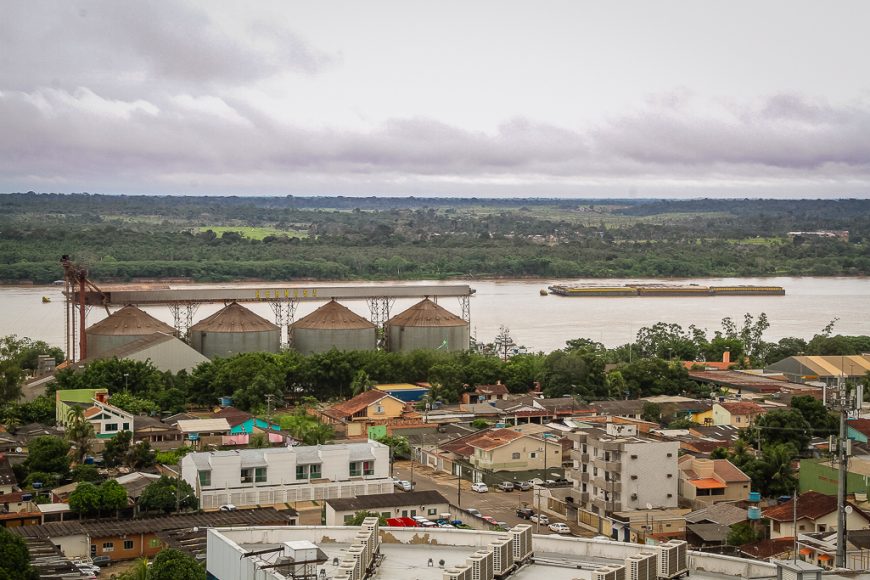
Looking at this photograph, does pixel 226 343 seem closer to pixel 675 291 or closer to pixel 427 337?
pixel 427 337

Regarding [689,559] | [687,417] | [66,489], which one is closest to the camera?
[689,559]

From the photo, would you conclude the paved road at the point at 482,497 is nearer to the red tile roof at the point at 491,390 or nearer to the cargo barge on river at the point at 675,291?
the red tile roof at the point at 491,390

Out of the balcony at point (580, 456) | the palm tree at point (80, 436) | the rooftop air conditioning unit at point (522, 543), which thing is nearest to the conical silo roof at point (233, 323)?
the palm tree at point (80, 436)

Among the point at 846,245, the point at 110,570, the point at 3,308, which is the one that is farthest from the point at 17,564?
the point at 846,245

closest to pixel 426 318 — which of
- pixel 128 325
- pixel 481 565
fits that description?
pixel 128 325

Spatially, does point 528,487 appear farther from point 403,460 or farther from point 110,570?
point 110,570

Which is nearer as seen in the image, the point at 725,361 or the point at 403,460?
the point at 403,460

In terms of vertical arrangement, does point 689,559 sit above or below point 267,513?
above
